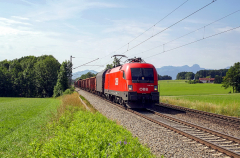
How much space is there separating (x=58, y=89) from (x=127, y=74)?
37334 millimetres

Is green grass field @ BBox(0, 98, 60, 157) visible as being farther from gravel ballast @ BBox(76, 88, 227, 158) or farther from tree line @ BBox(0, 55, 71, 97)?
tree line @ BBox(0, 55, 71, 97)

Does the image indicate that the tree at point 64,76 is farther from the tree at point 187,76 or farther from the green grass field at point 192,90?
the tree at point 187,76

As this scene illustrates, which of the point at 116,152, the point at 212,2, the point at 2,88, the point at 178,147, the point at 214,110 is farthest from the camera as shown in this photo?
the point at 2,88

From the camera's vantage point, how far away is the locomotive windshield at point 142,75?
Answer: 15609 mm

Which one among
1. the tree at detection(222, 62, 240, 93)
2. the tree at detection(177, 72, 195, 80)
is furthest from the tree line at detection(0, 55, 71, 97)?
the tree at detection(177, 72, 195, 80)

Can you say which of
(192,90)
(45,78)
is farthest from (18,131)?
(45,78)

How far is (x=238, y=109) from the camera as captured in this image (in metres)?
14.1

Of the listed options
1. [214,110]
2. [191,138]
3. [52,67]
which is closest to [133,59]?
[214,110]

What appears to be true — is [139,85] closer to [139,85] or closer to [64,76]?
[139,85]

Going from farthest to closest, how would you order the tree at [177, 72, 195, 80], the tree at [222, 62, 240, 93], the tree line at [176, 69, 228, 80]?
the tree at [177, 72, 195, 80]
the tree line at [176, 69, 228, 80]
the tree at [222, 62, 240, 93]

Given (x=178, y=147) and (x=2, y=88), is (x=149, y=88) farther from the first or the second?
(x=2, y=88)

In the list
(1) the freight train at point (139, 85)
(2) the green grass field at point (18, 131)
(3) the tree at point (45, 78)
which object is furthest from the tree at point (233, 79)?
(2) the green grass field at point (18, 131)

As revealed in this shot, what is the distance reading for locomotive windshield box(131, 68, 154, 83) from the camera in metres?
15.6

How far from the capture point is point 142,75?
1581cm
